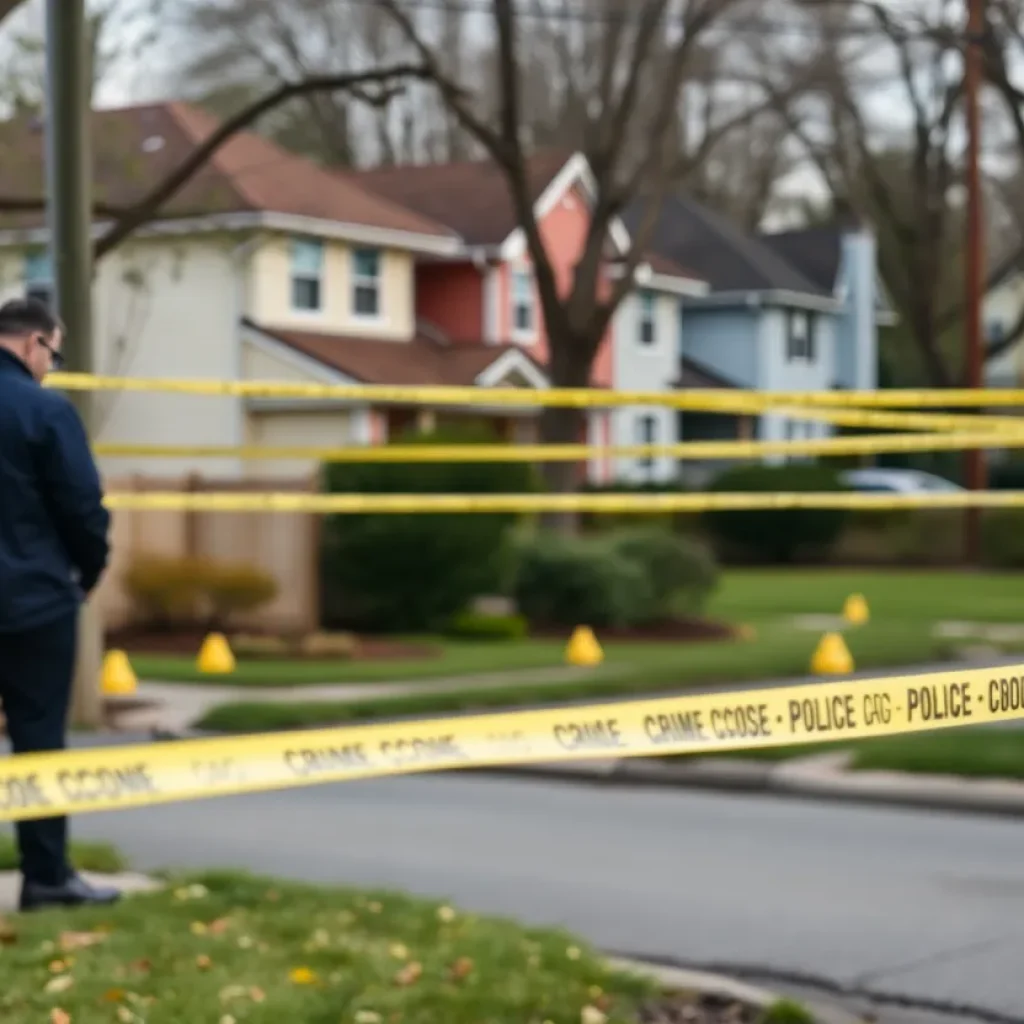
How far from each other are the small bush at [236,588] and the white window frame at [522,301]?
18.7 metres

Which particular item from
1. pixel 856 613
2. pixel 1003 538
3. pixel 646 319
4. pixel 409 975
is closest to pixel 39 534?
pixel 409 975

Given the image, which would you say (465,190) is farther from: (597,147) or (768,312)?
(768,312)

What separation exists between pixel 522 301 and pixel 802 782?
2860cm

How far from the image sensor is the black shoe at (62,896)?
6418mm

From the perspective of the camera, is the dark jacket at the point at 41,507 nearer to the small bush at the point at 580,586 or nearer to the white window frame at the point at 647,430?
the small bush at the point at 580,586

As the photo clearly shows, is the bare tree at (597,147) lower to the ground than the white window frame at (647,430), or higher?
higher

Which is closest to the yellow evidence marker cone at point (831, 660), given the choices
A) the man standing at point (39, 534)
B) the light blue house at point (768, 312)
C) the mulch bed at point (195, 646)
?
the mulch bed at point (195, 646)

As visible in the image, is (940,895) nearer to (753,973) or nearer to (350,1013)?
(753,973)

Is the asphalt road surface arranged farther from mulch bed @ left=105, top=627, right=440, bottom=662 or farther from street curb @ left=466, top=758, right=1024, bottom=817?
mulch bed @ left=105, top=627, right=440, bottom=662

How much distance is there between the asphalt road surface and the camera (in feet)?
21.9

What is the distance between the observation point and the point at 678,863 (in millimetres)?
8328

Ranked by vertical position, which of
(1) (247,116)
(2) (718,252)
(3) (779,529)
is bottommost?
(3) (779,529)

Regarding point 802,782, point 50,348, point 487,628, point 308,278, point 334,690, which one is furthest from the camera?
point 308,278

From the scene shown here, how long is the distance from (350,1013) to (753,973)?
5.54ft
